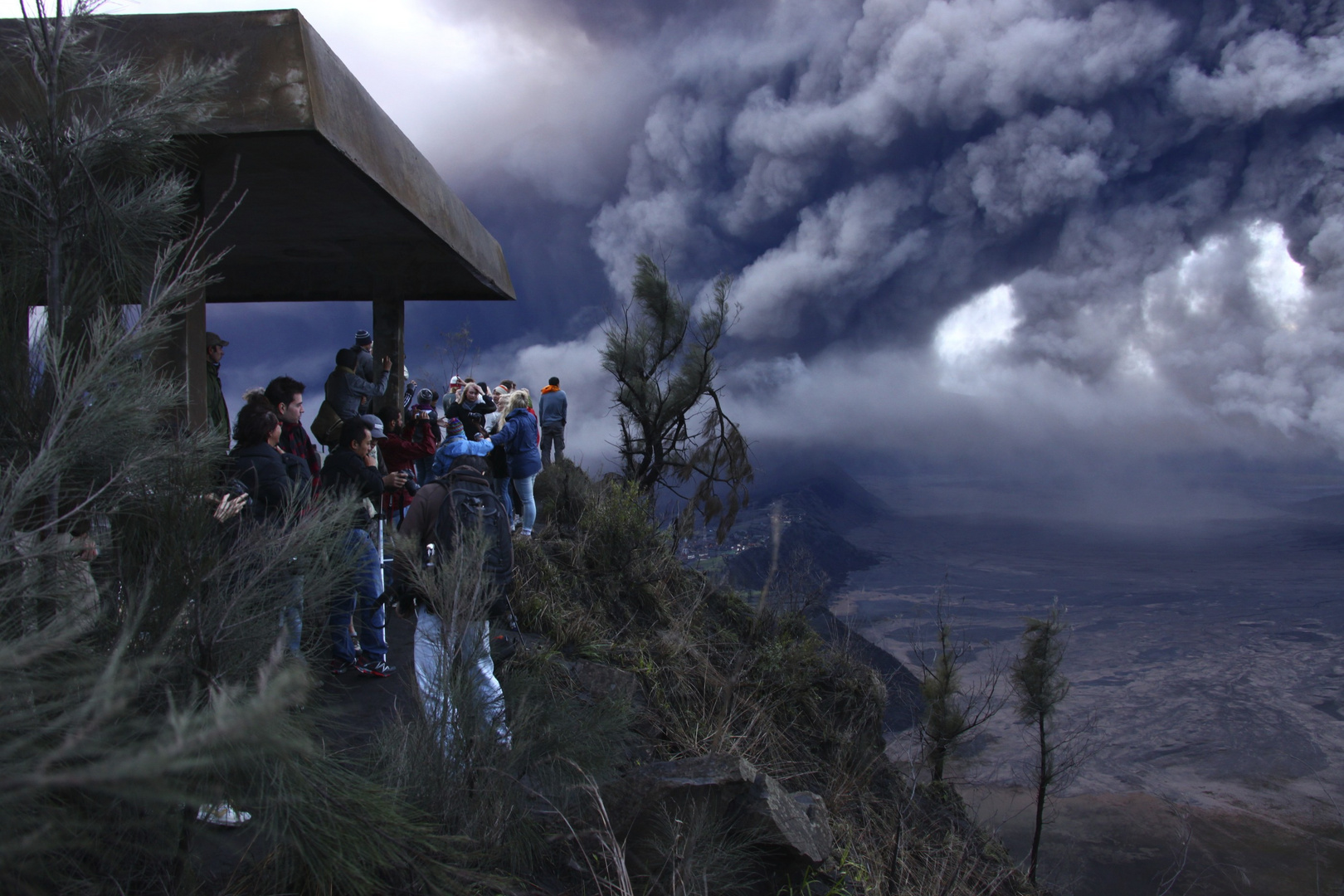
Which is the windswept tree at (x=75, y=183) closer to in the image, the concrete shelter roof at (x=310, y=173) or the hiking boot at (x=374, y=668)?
the concrete shelter roof at (x=310, y=173)

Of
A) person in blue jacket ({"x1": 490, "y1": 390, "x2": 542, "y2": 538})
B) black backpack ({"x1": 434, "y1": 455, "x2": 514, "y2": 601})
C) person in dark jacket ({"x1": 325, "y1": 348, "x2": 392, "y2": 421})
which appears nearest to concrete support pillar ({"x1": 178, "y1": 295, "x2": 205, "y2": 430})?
black backpack ({"x1": 434, "y1": 455, "x2": 514, "y2": 601})

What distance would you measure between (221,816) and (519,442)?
18.8ft

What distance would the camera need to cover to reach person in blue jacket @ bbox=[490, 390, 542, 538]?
7566 mm

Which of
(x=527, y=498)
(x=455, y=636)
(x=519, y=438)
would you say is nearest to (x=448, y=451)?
(x=455, y=636)

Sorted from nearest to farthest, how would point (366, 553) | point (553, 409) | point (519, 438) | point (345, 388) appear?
1. point (366, 553)
2. point (345, 388)
3. point (519, 438)
4. point (553, 409)

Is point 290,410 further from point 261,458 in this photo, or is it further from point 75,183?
point 75,183

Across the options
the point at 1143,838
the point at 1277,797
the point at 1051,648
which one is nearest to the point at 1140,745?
the point at 1277,797

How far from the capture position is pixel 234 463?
130 inches

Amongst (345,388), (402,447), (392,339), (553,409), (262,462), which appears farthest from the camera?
(553,409)

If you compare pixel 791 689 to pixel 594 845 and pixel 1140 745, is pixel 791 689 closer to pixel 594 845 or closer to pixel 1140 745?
pixel 594 845

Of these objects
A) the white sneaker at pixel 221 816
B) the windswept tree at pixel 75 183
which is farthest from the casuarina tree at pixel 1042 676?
the windswept tree at pixel 75 183

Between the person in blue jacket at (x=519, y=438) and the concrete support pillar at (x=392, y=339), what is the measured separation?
81.9 inches

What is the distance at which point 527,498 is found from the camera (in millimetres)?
8203

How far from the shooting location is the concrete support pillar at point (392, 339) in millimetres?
8891
